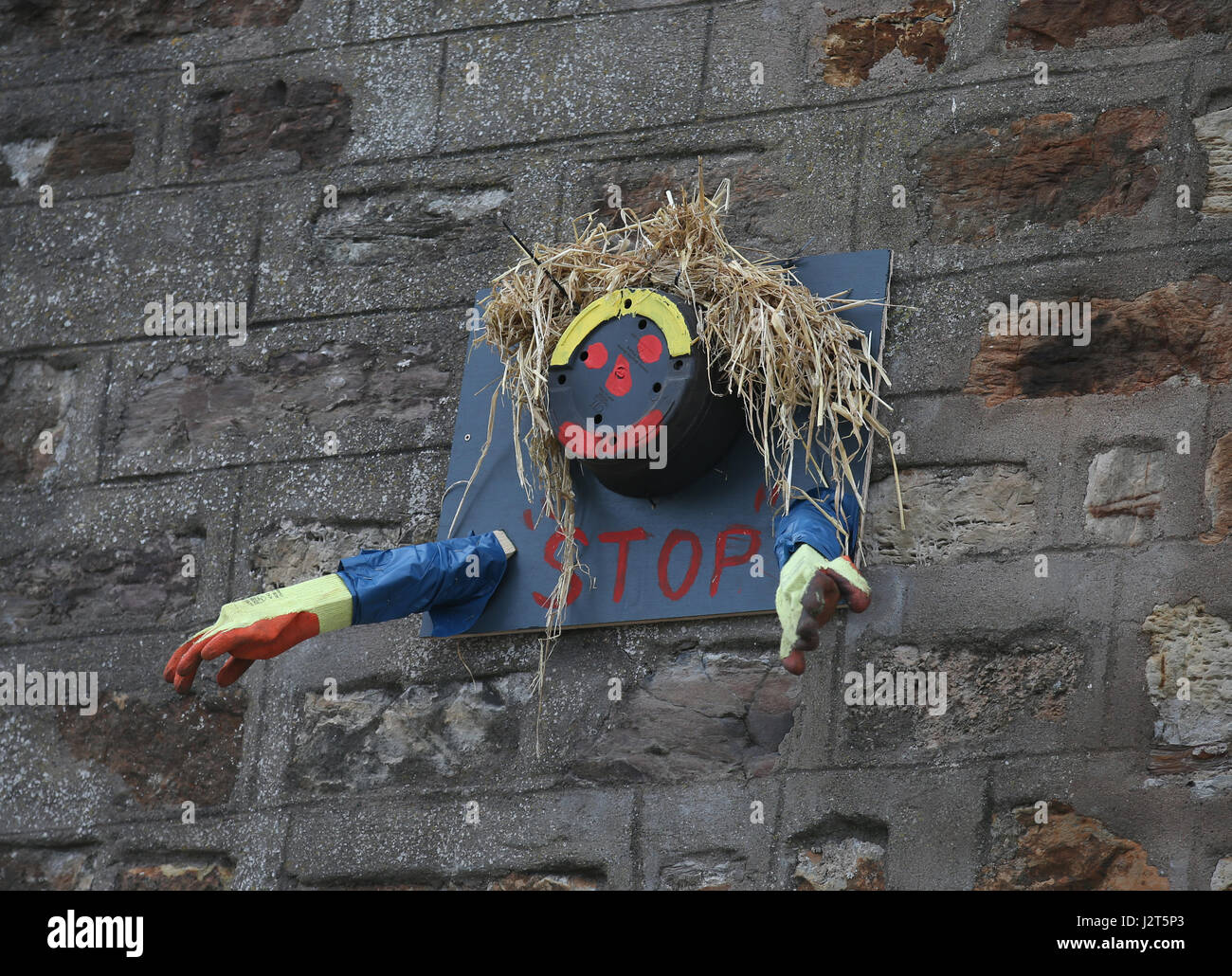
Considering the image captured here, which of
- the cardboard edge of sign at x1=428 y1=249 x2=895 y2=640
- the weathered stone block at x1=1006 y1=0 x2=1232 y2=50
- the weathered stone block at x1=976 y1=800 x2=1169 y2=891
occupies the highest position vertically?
the weathered stone block at x1=1006 y1=0 x2=1232 y2=50

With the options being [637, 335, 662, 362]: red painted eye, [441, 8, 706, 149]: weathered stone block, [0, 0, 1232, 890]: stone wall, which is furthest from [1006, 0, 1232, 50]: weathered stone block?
[637, 335, 662, 362]: red painted eye

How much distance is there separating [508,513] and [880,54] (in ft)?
3.59

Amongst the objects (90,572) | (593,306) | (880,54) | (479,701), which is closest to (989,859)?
(479,701)

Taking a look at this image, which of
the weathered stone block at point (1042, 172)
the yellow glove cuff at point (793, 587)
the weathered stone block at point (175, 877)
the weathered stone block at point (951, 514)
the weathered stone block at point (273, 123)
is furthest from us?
the weathered stone block at point (273, 123)

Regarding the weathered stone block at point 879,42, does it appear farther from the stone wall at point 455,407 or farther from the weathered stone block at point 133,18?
the weathered stone block at point 133,18

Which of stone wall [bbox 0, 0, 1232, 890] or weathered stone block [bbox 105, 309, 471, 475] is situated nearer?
stone wall [bbox 0, 0, 1232, 890]

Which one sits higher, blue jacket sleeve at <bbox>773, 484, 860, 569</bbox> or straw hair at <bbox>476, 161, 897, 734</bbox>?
straw hair at <bbox>476, 161, 897, 734</bbox>

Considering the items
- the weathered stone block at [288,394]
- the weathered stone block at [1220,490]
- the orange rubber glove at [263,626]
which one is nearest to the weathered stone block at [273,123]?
the weathered stone block at [288,394]

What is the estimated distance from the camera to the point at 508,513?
9.21 feet

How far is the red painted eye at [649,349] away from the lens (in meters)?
2.54

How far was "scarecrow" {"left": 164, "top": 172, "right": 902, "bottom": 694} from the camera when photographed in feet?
8.17

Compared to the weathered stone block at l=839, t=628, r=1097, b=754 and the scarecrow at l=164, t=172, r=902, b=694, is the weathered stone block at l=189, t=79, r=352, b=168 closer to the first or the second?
the scarecrow at l=164, t=172, r=902, b=694

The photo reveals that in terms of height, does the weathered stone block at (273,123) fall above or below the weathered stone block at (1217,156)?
above

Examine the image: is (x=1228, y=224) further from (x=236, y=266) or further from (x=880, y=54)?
(x=236, y=266)
